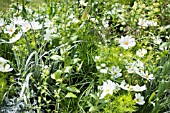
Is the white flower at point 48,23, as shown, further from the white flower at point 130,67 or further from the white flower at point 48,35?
the white flower at point 130,67

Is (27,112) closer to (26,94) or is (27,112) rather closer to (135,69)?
(26,94)

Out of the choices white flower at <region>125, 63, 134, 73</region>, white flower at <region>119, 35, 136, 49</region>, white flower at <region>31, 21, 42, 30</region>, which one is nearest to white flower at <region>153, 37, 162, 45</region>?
white flower at <region>119, 35, 136, 49</region>

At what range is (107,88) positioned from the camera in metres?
1.99

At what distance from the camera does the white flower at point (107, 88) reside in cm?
196

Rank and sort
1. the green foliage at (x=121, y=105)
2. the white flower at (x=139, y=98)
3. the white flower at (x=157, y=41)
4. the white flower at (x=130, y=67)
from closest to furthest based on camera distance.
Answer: the green foliage at (x=121, y=105) → the white flower at (x=139, y=98) → the white flower at (x=130, y=67) → the white flower at (x=157, y=41)

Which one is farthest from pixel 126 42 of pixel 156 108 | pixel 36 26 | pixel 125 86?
pixel 36 26

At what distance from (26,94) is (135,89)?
0.64 meters

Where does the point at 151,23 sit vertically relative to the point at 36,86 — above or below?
above

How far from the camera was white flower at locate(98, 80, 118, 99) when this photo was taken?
196 centimetres

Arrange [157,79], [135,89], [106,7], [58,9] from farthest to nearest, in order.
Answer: [106,7], [58,9], [157,79], [135,89]

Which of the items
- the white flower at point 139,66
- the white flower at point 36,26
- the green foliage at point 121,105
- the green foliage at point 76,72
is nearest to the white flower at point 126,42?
the green foliage at point 76,72

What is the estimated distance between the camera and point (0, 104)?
2109 mm

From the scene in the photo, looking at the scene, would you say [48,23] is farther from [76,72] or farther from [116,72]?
[116,72]

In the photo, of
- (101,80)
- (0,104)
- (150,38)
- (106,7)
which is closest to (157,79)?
(101,80)
